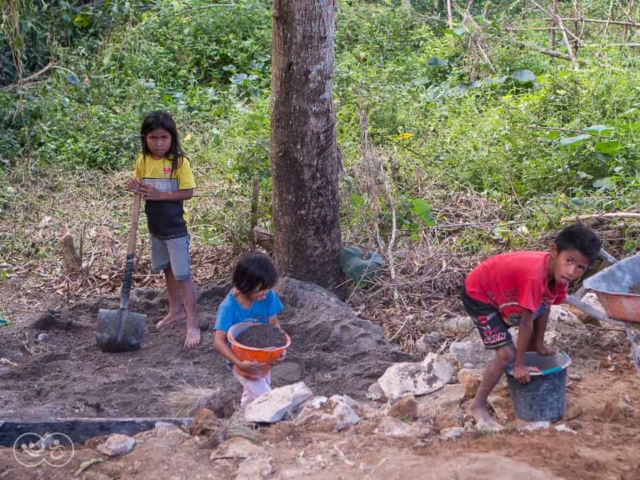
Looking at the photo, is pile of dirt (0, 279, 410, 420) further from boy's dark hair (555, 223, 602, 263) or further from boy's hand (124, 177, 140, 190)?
boy's dark hair (555, 223, 602, 263)

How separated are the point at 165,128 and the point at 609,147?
13.0ft

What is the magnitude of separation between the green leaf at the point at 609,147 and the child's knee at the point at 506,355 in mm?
3727

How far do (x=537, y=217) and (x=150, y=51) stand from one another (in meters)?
6.78

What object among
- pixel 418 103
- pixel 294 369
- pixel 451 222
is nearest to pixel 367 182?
pixel 451 222

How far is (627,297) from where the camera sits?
410cm

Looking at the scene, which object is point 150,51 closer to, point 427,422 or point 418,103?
point 418,103

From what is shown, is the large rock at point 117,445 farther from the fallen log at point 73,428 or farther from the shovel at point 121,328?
the shovel at point 121,328

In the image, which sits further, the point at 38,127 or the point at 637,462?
the point at 38,127

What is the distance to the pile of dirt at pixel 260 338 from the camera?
4.09 meters

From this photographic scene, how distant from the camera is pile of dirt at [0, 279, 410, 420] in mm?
4523

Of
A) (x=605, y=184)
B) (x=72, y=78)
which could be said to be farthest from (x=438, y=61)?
(x=72, y=78)

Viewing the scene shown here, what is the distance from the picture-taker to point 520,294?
377 centimetres

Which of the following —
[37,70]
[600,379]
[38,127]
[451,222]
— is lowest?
[600,379]

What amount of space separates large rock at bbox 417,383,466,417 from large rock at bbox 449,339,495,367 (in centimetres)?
40
